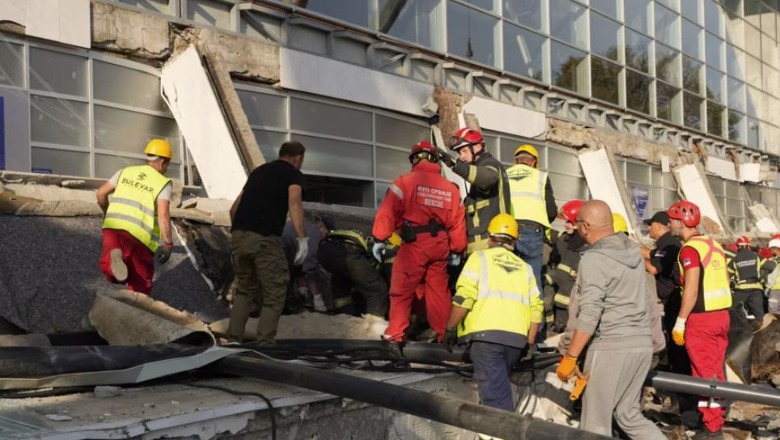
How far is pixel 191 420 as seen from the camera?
12.6 feet

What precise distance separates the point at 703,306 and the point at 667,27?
17892 mm

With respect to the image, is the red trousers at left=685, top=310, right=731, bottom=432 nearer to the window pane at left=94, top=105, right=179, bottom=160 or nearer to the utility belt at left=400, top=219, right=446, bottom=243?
the utility belt at left=400, top=219, right=446, bottom=243

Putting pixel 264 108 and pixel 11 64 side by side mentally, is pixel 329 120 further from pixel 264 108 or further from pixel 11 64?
pixel 11 64

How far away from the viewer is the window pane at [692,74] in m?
23.8

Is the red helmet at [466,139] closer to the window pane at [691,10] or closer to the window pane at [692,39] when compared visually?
the window pane at [692,39]

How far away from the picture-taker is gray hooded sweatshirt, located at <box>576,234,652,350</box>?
533 cm

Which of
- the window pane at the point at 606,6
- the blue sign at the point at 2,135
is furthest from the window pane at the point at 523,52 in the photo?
the blue sign at the point at 2,135

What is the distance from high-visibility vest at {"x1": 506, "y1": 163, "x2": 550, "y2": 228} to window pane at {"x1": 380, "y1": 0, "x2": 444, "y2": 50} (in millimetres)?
6518

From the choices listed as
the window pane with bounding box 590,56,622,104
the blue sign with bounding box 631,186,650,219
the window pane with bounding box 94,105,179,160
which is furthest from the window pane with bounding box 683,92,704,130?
the window pane with bounding box 94,105,179,160

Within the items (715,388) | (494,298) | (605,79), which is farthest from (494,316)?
(605,79)

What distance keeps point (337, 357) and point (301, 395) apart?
1109 millimetres

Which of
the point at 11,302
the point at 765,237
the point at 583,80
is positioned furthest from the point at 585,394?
the point at 765,237

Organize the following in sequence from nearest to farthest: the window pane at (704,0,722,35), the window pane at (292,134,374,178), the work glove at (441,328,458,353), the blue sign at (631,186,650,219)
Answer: the work glove at (441,328,458,353), the window pane at (292,134,374,178), the blue sign at (631,186,650,219), the window pane at (704,0,722,35)

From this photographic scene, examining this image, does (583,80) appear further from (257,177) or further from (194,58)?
(257,177)
